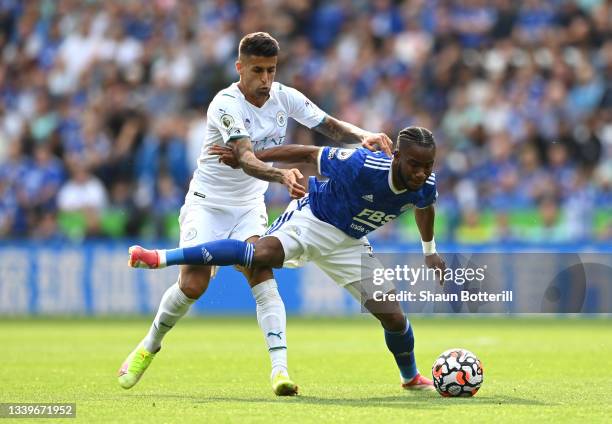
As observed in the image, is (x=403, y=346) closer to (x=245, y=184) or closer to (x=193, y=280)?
(x=193, y=280)

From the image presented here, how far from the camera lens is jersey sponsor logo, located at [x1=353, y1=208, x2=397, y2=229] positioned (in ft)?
28.4

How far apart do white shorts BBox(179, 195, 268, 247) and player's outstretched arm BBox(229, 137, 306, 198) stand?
0.78 meters

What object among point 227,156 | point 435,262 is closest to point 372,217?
point 435,262

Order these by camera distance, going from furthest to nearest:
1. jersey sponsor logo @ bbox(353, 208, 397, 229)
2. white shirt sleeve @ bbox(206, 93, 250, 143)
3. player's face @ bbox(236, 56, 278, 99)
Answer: player's face @ bbox(236, 56, 278, 99) < white shirt sleeve @ bbox(206, 93, 250, 143) < jersey sponsor logo @ bbox(353, 208, 397, 229)

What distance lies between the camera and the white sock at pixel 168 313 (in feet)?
30.1

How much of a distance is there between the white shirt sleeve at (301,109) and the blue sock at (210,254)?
148 cm

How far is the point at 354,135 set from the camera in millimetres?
9367

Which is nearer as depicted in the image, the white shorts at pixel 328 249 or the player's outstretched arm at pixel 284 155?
the player's outstretched arm at pixel 284 155

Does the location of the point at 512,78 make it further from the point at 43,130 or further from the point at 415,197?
the point at 415,197

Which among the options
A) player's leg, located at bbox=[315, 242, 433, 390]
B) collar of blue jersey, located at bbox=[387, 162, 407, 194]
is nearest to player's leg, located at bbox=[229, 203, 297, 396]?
player's leg, located at bbox=[315, 242, 433, 390]

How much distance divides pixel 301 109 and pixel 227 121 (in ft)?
2.98

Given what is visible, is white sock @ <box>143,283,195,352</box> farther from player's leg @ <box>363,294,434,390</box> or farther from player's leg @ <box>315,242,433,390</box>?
player's leg @ <box>363,294,434,390</box>

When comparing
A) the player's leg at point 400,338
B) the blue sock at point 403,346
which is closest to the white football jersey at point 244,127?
the player's leg at point 400,338

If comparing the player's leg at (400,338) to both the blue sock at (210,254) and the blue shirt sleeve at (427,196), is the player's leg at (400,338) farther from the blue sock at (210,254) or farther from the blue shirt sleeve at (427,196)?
the blue sock at (210,254)
